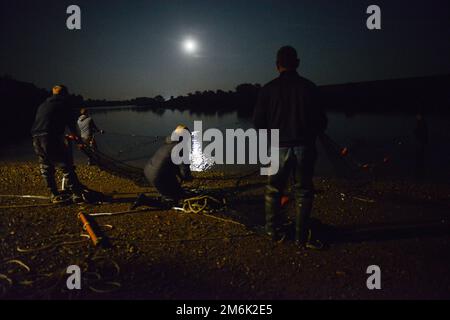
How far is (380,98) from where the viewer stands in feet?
361

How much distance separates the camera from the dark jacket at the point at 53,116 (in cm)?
660

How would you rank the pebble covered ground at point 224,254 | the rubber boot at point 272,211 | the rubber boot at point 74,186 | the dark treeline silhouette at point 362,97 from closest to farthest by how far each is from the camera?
the pebble covered ground at point 224,254, the rubber boot at point 272,211, the rubber boot at point 74,186, the dark treeline silhouette at point 362,97

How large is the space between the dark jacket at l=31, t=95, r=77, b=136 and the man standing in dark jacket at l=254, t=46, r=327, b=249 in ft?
13.9

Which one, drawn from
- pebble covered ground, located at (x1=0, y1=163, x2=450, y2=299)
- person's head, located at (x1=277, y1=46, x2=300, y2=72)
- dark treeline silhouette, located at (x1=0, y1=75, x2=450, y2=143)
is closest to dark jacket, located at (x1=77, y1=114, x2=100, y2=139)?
pebble covered ground, located at (x1=0, y1=163, x2=450, y2=299)

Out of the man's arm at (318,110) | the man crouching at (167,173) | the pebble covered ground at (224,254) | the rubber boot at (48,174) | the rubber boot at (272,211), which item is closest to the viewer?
the pebble covered ground at (224,254)

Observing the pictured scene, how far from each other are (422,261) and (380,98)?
119 meters

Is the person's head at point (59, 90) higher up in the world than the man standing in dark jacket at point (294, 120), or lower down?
higher up

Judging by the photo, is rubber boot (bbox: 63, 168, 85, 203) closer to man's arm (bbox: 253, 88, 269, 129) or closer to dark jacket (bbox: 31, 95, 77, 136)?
dark jacket (bbox: 31, 95, 77, 136)

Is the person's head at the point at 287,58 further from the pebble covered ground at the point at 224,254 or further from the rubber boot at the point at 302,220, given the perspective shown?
the pebble covered ground at the point at 224,254

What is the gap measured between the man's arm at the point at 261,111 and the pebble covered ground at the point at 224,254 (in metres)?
1.87

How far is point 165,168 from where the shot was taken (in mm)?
6328

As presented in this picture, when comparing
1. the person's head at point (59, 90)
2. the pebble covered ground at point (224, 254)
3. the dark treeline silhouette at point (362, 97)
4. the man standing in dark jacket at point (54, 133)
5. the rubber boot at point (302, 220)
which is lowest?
the pebble covered ground at point (224, 254)

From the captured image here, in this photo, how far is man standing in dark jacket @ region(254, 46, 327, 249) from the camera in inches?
178

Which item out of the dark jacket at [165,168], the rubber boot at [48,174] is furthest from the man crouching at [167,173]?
the rubber boot at [48,174]
